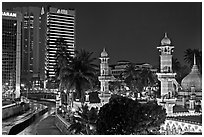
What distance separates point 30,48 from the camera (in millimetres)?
46406

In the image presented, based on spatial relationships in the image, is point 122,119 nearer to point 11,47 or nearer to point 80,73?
point 80,73

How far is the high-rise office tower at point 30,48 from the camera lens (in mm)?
45781

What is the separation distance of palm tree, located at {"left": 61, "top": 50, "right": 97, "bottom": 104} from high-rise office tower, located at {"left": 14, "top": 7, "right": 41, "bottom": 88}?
33255 millimetres

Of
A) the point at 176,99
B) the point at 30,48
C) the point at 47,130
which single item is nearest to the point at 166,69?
the point at 176,99

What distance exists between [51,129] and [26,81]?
103 ft

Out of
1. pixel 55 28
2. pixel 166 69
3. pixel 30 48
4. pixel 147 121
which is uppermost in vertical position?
pixel 55 28

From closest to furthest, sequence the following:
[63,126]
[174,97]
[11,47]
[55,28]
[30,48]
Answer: [63,126]
[174,97]
[11,47]
[55,28]
[30,48]

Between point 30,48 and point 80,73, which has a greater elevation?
point 30,48

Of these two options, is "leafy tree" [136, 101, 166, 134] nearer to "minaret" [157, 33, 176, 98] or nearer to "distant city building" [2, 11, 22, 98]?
"minaret" [157, 33, 176, 98]

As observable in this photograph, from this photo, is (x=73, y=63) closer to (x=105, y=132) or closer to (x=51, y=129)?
(x=51, y=129)

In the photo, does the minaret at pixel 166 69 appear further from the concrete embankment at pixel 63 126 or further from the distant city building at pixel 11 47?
the distant city building at pixel 11 47

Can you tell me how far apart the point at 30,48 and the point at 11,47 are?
57.3ft

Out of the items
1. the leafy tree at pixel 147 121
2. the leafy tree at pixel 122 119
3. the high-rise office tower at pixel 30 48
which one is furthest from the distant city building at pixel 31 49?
the leafy tree at pixel 122 119

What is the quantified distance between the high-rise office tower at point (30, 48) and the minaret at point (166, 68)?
35335mm
